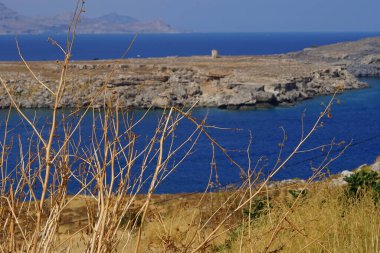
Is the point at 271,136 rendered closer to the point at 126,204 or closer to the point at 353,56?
the point at 126,204

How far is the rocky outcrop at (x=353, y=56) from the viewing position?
204ft

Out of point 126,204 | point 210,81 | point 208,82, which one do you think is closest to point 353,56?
point 210,81

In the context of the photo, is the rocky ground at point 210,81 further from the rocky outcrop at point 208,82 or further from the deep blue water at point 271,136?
the deep blue water at point 271,136

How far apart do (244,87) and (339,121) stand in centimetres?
966

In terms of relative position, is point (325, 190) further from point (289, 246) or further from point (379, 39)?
point (379, 39)

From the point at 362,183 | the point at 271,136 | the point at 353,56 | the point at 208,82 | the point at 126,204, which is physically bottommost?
the point at 271,136

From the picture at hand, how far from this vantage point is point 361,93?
1844 inches

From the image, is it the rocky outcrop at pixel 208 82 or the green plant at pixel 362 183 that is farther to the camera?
the rocky outcrop at pixel 208 82

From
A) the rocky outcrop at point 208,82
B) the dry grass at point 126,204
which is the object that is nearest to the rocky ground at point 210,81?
the rocky outcrop at point 208,82

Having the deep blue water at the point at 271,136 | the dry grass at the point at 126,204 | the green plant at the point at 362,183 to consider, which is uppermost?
the dry grass at the point at 126,204

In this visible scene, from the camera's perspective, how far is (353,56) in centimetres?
7262

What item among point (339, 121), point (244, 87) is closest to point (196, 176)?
point (339, 121)

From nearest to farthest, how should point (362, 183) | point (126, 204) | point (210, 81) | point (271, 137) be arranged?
point (126, 204)
point (362, 183)
point (271, 137)
point (210, 81)

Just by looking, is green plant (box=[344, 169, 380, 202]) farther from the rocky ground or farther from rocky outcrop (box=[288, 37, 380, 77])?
rocky outcrop (box=[288, 37, 380, 77])
